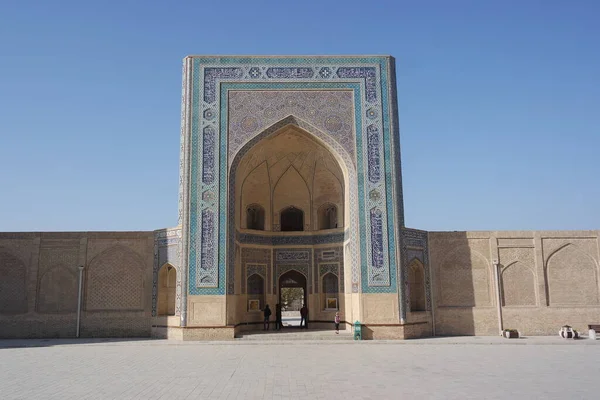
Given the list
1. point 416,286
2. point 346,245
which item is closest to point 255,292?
point 346,245

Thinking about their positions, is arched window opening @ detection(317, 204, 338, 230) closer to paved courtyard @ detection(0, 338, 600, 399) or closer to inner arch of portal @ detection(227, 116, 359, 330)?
inner arch of portal @ detection(227, 116, 359, 330)

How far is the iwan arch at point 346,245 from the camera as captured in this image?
13070mm

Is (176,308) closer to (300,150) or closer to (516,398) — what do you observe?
(300,150)

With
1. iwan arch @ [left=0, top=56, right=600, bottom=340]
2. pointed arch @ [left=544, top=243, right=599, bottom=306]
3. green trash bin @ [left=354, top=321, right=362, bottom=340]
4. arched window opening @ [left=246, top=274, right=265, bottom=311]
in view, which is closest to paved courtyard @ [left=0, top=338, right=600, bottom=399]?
green trash bin @ [left=354, top=321, right=362, bottom=340]

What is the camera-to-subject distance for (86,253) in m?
13.9

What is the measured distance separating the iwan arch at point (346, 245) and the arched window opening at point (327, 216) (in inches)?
61.4

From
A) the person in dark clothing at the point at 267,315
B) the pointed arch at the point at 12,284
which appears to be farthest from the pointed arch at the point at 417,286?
the pointed arch at the point at 12,284

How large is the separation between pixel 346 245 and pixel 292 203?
94.6 inches

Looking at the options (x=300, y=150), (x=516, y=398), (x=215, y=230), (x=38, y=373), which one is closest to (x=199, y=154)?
(x=215, y=230)

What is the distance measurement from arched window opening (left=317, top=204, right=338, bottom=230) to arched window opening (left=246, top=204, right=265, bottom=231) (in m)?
1.67

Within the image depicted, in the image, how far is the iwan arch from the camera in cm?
1307

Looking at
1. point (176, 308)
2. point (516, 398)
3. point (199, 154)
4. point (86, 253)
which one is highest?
point (199, 154)

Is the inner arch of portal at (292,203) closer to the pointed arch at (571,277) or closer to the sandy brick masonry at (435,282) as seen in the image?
the sandy brick masonry at (435,282)

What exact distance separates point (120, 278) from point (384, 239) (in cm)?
685
